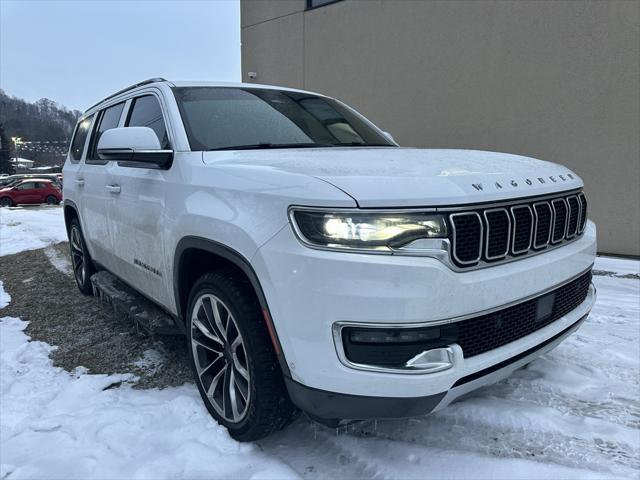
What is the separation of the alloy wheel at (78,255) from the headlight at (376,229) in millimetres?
3857

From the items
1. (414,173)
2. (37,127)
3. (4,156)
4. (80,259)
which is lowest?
(4,156)

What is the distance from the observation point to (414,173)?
1.94 m

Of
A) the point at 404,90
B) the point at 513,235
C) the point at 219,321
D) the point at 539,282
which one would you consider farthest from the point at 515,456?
the point at 404,90

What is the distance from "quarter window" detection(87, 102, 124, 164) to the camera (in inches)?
154

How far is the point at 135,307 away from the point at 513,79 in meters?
6.84

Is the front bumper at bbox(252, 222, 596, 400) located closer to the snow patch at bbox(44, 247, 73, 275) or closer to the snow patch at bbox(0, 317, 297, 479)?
the snow patch at bbox(0, 317, 297, 479)

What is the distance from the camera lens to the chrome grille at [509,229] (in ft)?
6.05

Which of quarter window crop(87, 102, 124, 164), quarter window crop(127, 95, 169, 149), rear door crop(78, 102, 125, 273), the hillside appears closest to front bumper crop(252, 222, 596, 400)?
quarter window crop(127, 95, 169, 149)

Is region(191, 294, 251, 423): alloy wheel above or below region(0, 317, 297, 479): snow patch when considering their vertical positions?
above

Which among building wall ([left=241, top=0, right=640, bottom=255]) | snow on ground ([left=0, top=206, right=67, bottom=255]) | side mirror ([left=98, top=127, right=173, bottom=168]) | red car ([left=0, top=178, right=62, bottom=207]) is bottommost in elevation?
red car ([left=0, top=178, right=62, bottom=207])

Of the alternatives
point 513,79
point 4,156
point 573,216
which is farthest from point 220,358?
point 4,156

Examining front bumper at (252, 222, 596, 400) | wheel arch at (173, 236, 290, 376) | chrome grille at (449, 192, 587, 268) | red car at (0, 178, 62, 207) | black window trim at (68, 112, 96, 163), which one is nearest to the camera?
front bumper at (252, 222, 596, 400)

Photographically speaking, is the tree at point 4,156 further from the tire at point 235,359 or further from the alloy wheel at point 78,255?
the tire at point 235,359

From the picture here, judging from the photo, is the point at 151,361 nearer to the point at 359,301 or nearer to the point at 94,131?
the point at 359,301
